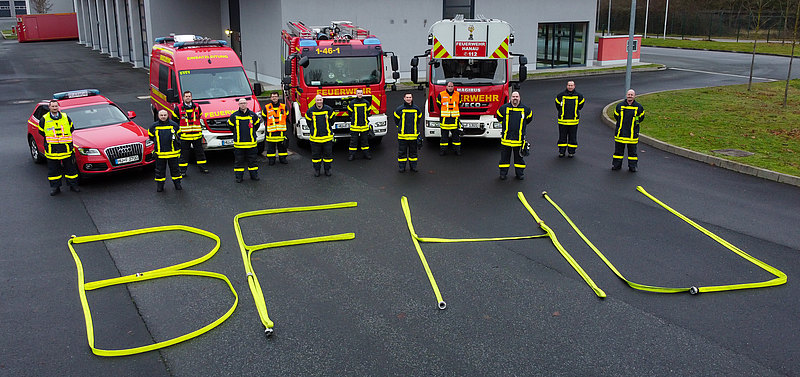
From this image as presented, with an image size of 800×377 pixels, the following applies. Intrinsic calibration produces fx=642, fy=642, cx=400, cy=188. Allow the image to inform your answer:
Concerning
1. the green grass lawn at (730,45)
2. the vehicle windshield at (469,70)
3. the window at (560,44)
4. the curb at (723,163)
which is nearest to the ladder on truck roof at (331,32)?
the vehicle windshield at (469,70)

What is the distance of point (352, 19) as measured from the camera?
28.5 metres

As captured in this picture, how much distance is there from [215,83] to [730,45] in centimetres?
4713

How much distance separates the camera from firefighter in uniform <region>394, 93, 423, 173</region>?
14094 mm

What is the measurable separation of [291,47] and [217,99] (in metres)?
2.95

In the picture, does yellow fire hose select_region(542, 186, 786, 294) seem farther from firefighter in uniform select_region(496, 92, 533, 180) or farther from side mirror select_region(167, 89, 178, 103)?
side mirror select_region(167, 89, 178, 103)

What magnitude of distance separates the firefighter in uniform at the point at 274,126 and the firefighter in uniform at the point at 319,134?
107 cm

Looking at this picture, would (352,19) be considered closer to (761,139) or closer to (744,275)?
(761,139)

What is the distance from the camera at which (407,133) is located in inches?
554

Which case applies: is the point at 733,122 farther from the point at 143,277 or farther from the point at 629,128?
the point at 143,277

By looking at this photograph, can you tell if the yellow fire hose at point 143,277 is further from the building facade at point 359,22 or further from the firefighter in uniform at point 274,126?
the building facade at point 359,22

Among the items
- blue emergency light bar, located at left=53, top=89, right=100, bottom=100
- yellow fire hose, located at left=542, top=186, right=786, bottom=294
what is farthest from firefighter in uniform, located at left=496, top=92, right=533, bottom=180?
blue emergency light bar, located at left=53, top=89, right=100, bottom=100

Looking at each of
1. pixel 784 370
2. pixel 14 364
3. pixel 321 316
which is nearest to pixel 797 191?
pixel 784 370

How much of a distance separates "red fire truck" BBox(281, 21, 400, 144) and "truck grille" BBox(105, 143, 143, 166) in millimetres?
4138

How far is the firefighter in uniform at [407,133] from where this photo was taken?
46.2 feet
